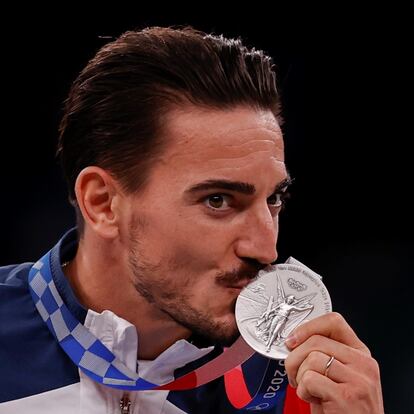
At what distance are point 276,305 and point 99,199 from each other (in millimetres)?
611

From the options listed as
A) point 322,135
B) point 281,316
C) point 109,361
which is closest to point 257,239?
point 281,316

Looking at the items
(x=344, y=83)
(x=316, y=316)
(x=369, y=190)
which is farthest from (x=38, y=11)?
(x=316, y=316)

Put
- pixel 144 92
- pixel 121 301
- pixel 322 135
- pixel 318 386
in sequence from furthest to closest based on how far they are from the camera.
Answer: pixel 322 135 → pixel 121 301 → pixel 144 92 → pixel 318 386

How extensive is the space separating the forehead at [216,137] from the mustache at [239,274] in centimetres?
28

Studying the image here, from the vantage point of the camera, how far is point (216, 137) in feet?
7.57

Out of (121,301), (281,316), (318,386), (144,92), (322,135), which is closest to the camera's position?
(318,386)

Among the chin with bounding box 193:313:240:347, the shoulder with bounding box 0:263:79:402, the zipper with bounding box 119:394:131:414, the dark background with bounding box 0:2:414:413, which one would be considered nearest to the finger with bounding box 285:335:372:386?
the chin with bounding box 193:313:240:347

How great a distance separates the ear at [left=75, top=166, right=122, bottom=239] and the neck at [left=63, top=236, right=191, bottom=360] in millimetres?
93

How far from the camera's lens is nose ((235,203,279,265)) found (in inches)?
88.4

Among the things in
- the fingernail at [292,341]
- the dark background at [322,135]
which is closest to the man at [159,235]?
the fingernail at [292,341]

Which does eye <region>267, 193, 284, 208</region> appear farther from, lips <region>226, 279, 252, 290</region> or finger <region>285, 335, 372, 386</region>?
finger <region>285, 335, 372, 386</region>

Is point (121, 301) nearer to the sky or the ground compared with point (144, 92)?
nearer to the ground

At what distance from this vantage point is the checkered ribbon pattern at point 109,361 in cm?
241

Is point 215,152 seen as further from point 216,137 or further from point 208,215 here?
point 208,215
